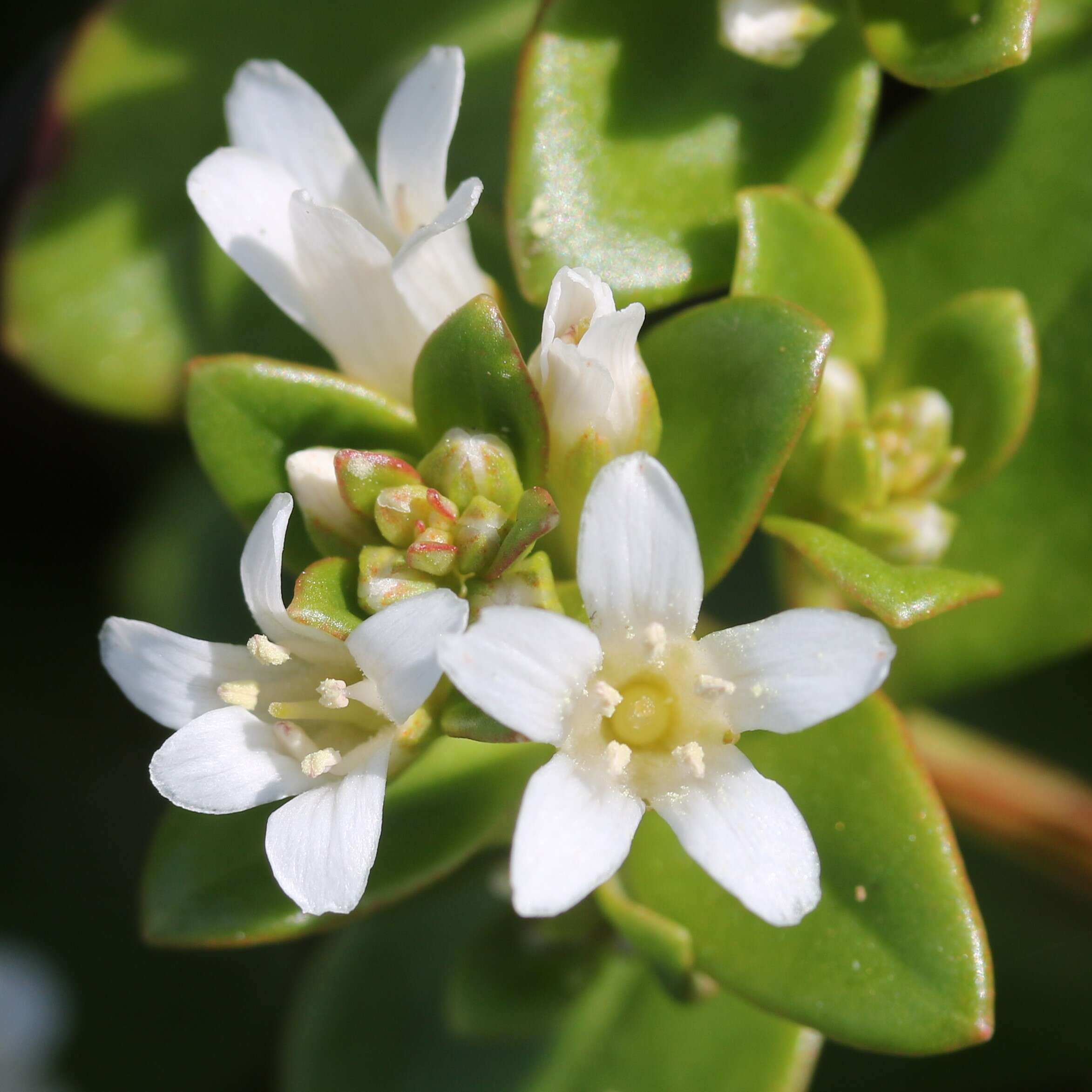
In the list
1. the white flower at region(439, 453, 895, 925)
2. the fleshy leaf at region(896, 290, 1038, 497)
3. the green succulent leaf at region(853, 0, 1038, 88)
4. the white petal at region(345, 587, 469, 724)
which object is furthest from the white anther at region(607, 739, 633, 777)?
the green succulent leaf at region(853, 0, 1038, 88)

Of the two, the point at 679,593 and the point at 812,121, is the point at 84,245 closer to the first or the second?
the point at 812,121

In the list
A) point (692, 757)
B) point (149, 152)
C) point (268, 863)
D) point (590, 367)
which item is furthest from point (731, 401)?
point (149, 152)

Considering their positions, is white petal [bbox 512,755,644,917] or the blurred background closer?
white petal [bbox 512,755,644,917]

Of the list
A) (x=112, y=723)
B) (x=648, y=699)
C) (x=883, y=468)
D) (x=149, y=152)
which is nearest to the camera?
(x=648, y=699)

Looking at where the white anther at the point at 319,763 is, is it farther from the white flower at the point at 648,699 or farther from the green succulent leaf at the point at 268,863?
the green succulent leaf at the point at 268,863

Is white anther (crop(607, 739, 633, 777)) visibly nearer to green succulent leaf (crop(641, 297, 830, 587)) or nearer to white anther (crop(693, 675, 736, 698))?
white anther (crop(693, 675, 736, 698))

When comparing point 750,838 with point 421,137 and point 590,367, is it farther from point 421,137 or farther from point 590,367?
point 421,137
